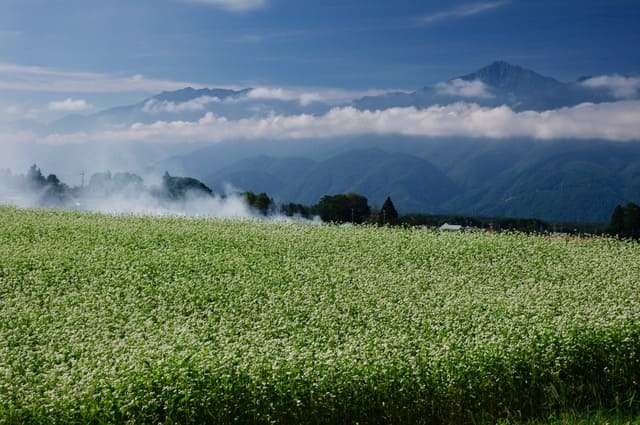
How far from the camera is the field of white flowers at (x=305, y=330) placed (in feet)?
46.8

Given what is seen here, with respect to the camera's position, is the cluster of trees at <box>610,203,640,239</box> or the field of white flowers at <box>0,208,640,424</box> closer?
the field of white flowers at <box>0,208,640,424</box>

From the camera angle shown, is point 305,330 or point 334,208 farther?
point 334,208

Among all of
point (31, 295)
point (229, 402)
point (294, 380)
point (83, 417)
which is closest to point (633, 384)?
point (294, 380)

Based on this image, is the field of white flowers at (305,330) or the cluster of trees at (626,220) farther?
the cluster of trees at (626,220)

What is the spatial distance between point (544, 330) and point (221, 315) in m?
8.45

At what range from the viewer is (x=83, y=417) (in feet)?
43.1

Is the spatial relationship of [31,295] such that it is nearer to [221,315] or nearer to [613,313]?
[221,315]

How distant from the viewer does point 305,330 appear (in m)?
18.7

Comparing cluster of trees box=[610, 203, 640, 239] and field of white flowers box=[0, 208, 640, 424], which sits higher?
field of white flowers box=[0, 208, 640, 424]

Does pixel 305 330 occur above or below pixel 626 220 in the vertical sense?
above

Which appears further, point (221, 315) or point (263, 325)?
point (221, 315)

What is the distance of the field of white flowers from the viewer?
1425 centimetres

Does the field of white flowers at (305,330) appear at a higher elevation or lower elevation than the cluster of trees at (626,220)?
higher

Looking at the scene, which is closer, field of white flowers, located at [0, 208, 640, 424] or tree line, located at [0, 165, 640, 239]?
field of white flowers, located at [0, 208, 640, 424]
